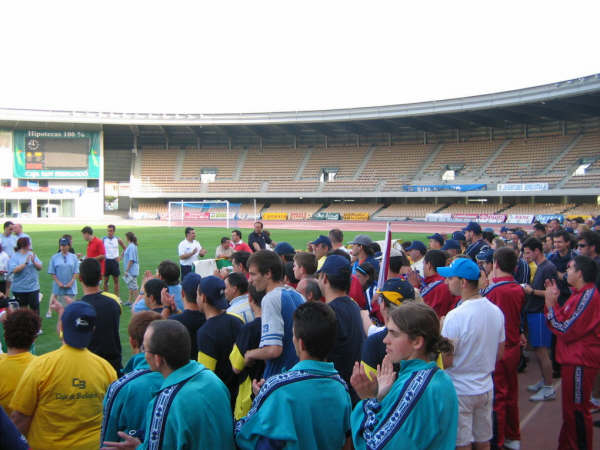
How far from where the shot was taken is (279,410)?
2281 mm

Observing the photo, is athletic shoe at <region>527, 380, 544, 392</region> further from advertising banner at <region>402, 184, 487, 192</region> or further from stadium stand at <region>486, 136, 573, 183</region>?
stadium stand at <region>486, 136, 573, 183</region>

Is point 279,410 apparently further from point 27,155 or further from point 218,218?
point 27,155

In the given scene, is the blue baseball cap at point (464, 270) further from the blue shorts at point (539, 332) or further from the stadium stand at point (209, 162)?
the stadium stand at point (209, 162)

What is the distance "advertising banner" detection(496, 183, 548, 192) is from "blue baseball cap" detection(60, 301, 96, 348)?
45.9 meters

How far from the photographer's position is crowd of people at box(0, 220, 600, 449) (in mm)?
2322

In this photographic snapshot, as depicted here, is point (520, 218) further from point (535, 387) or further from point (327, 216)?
point (535, 387)

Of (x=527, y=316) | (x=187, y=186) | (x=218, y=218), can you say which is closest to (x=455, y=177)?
(x=218, y=218)

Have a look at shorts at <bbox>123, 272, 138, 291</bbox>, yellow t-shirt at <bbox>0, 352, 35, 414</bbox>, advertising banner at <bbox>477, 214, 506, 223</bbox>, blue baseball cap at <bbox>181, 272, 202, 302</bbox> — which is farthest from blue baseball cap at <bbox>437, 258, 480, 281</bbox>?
advertising banner at <bbox>477, 214, 506, 223</bbox>

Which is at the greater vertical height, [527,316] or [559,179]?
[559,179]

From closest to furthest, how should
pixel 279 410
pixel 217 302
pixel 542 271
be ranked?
1. pixel 279 410
2. pixel 217 302
3. pixel 542 271

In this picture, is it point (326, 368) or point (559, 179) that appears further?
point (559, 179)

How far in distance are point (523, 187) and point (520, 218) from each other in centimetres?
383

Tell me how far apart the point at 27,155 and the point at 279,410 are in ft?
202

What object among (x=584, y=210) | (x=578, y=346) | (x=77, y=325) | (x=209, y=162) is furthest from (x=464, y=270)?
(x=209, y=162)
